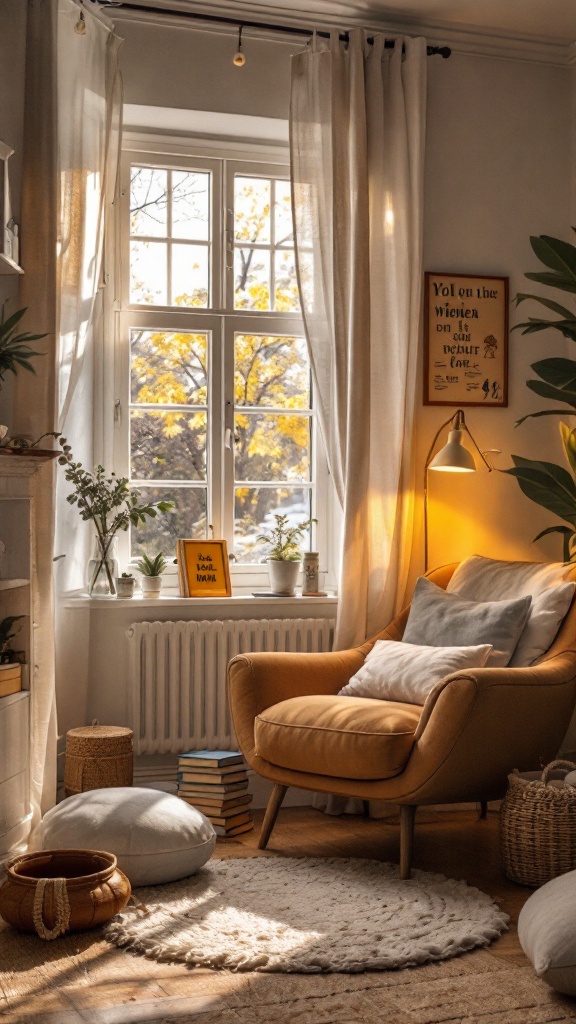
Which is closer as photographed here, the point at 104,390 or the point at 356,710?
the point at 356,710

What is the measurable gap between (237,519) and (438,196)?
152 cm

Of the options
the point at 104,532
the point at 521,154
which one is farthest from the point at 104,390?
the point at 521,154

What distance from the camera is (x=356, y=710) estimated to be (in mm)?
3188

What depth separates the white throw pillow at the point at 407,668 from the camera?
3291 mm

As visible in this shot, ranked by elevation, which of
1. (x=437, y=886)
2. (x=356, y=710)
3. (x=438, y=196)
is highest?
(x=438, y=196)

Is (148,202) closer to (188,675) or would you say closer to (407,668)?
(188,675)

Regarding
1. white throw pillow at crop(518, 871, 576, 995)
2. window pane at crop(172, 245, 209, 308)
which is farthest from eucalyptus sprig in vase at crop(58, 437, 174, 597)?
white throw pillow at crop(518, 871, 576, 995)

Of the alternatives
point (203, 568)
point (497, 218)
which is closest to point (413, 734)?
point (203, 568)

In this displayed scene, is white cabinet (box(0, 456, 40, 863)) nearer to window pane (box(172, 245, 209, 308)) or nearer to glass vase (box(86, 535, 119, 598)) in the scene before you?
glass vase (box(86, 535, 119, 598))

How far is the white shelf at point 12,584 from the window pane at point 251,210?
1.82 m

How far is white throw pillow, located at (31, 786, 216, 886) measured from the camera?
2912mm

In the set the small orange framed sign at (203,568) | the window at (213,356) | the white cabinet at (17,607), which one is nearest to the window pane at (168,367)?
the window at (213,356)

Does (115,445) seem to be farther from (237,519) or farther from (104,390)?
(237,519)

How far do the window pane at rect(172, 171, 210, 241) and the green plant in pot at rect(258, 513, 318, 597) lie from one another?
1205mm
